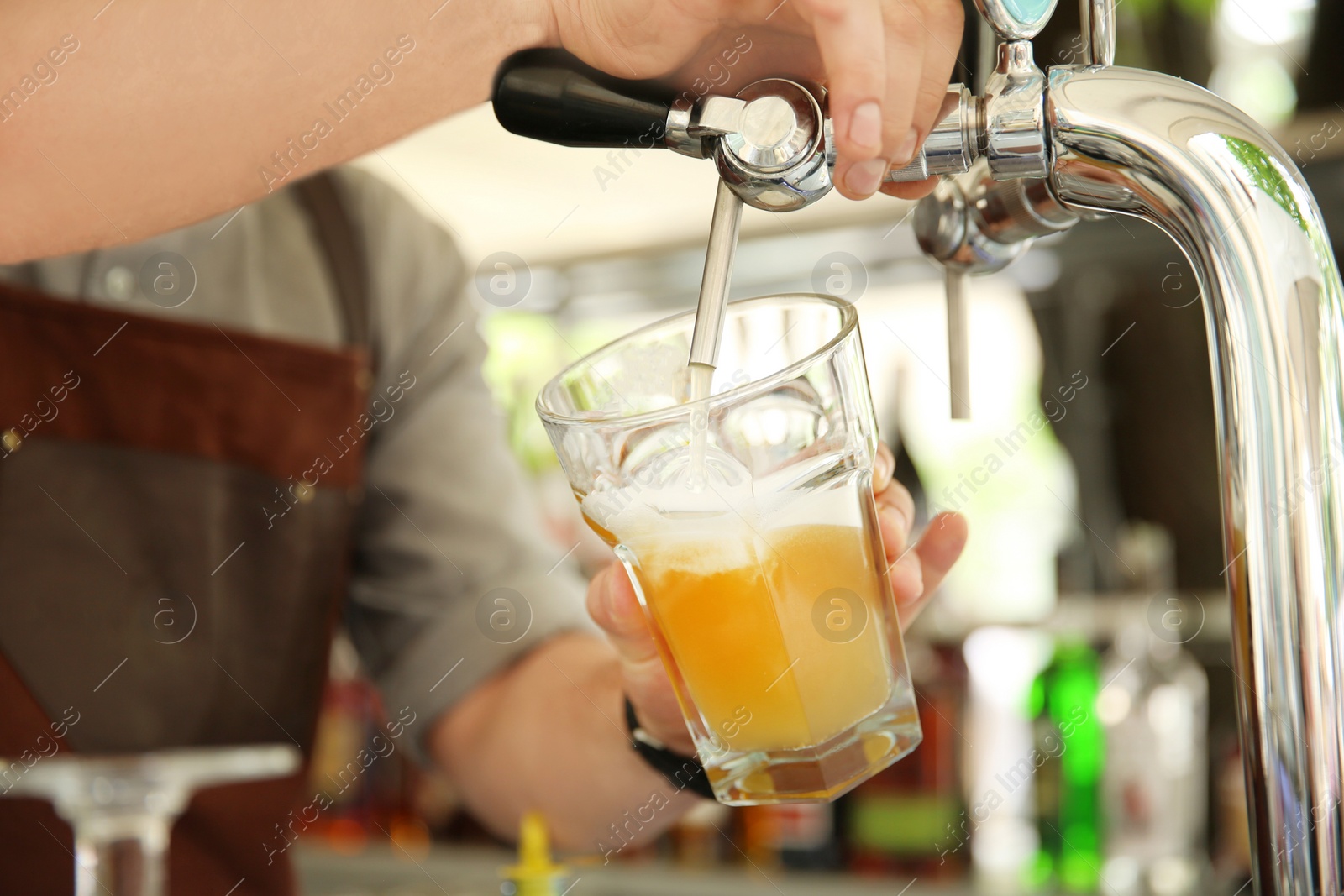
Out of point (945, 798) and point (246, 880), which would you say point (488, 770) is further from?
point (945, 798)

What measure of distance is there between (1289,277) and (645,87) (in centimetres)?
23

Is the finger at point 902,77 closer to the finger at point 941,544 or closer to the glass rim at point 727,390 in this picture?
the glass rim at point 727,390

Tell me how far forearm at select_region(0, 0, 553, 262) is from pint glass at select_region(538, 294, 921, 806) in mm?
145

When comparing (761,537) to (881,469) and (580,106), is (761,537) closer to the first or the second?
(881,469)

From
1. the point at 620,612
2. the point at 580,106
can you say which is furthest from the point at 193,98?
the point at 620,612

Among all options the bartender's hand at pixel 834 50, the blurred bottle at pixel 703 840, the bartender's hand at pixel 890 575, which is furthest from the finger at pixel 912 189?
the blurred bottle at pixel 703 840

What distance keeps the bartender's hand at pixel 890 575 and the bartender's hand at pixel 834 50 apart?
0.53ft

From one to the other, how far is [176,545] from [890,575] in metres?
0.73

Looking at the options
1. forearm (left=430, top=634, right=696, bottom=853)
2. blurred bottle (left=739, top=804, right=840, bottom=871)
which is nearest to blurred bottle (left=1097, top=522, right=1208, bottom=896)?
blurred bottle (left=739, top=804, right=840, bottom=871)

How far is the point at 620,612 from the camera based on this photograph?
0.59 m

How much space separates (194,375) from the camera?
106 centimetres
